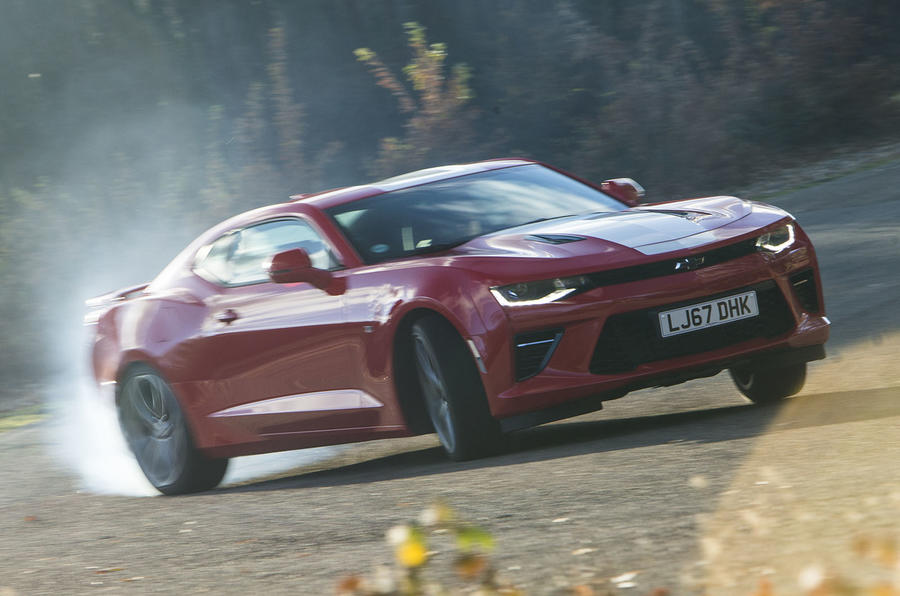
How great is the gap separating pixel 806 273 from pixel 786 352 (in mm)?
393

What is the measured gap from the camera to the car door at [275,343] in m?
7.25

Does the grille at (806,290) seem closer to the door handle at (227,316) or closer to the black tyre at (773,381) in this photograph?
the black tyre at (773,381)

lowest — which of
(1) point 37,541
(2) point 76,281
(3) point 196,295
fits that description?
(2) point 76,281

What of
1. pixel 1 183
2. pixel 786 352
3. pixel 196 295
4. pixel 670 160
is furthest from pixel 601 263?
pixel 1 183

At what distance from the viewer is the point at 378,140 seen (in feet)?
65.4

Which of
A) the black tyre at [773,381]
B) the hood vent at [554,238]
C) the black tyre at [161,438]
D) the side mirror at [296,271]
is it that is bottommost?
the black tyre at [161,438]

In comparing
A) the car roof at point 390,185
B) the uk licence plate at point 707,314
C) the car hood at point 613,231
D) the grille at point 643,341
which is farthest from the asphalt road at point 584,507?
the car roof at point 390,185

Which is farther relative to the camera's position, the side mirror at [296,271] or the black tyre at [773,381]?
the black tyre at [773,381]

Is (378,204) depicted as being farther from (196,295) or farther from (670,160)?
(670,160)

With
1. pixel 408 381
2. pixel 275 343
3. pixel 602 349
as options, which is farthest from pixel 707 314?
pixel 275 343

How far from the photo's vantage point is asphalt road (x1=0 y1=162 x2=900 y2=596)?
4211mm

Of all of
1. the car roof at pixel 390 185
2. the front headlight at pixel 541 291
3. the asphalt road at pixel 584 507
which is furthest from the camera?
the car roof at pixel 390 185

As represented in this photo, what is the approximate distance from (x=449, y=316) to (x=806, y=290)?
5.59 ft

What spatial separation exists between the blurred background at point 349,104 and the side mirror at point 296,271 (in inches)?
337
